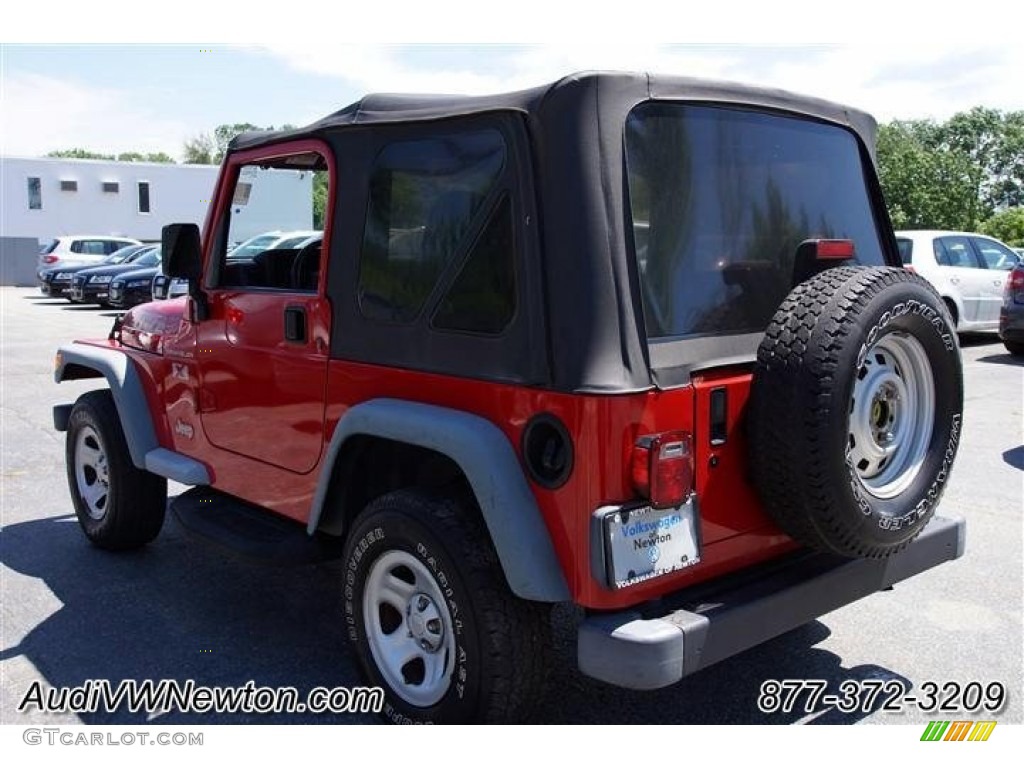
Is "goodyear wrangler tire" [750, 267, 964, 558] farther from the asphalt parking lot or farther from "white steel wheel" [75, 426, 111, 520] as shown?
"white steel wheel" [75, 426, 111, 520]

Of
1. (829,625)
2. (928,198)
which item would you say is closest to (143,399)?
(829,625)

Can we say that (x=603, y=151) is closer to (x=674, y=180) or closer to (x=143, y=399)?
(x=674, y=180)

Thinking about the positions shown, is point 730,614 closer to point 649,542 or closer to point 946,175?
point 649,542

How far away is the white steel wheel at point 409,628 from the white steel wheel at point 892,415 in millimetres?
1368

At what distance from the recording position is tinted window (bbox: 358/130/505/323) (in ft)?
9.70

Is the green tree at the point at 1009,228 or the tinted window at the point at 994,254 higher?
the green tree at the point at 1009,228

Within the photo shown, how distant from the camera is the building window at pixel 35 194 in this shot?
39.0m

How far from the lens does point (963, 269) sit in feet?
43.2

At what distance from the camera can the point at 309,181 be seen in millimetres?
4383

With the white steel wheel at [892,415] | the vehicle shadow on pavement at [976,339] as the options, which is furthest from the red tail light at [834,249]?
the vehicle shadow on pavement at [976,339]

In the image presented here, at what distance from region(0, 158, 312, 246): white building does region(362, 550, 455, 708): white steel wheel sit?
121 feet

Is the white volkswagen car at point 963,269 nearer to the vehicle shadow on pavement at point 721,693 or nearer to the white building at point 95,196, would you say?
the vehicle shadow on pavement at point 721,693

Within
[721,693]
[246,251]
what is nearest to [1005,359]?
[721,693]

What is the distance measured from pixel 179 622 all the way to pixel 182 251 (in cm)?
163
